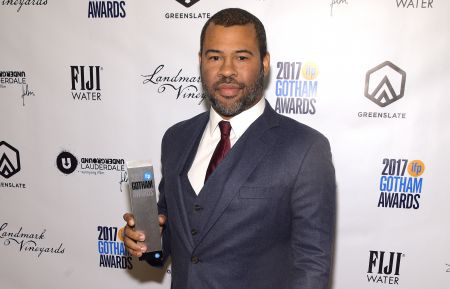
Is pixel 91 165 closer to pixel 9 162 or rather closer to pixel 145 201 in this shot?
pixel 9 162

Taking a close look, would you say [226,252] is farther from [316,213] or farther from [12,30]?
[12,30]

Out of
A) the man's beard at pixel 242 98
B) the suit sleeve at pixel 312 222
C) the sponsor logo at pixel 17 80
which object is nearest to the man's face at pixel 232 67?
the man's beard at pixel 242 98

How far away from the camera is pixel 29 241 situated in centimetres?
228

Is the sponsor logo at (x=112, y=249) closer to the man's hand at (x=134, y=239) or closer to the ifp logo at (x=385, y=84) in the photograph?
the man's hand at (x=134, y=239)

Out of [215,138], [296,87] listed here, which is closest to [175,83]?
[296,87]

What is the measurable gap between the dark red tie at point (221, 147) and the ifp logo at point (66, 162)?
121 centimetres

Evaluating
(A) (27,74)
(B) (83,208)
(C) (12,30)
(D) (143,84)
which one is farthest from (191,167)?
(C) (12,30)

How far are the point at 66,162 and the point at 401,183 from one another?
1871 mm

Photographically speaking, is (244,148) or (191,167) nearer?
(244,148)

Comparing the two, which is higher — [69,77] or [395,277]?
[69,77]

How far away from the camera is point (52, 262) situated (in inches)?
89.6

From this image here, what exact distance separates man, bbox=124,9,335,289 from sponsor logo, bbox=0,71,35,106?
1323 mm

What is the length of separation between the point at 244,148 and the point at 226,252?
34cm

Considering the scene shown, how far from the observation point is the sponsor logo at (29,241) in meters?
2.26
